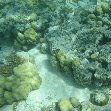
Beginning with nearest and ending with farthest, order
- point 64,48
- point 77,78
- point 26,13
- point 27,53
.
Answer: point 77,78 < point 64,48 < point 27,53 < point 26,13

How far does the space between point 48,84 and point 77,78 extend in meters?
0.83

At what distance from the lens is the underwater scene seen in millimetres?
5098

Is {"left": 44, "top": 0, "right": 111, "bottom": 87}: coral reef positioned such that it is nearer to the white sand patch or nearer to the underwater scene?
the underwater scene

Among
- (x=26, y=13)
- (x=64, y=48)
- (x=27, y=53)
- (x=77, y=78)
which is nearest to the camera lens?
(x=77, y=78)

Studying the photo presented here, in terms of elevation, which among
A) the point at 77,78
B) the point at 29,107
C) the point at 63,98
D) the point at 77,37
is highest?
the point at 77,37

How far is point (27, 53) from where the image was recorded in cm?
667

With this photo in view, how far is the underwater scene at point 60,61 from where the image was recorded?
16.7 ft

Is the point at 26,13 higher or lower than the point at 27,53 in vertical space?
higher

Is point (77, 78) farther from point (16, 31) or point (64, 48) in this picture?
point (16, 31)

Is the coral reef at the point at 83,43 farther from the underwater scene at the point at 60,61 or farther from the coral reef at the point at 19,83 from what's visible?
the coral reef at the point at 19,83

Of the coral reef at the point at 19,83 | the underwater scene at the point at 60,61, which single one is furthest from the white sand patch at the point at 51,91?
the coral reef at the point at 19,83

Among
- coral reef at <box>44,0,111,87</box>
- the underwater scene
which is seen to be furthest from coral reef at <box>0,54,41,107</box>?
coral reef at <box>44,0,111,87</box>

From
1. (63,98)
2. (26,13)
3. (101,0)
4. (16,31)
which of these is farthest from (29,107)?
(101,0)

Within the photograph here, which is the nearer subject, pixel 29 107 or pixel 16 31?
pixel 29 107
